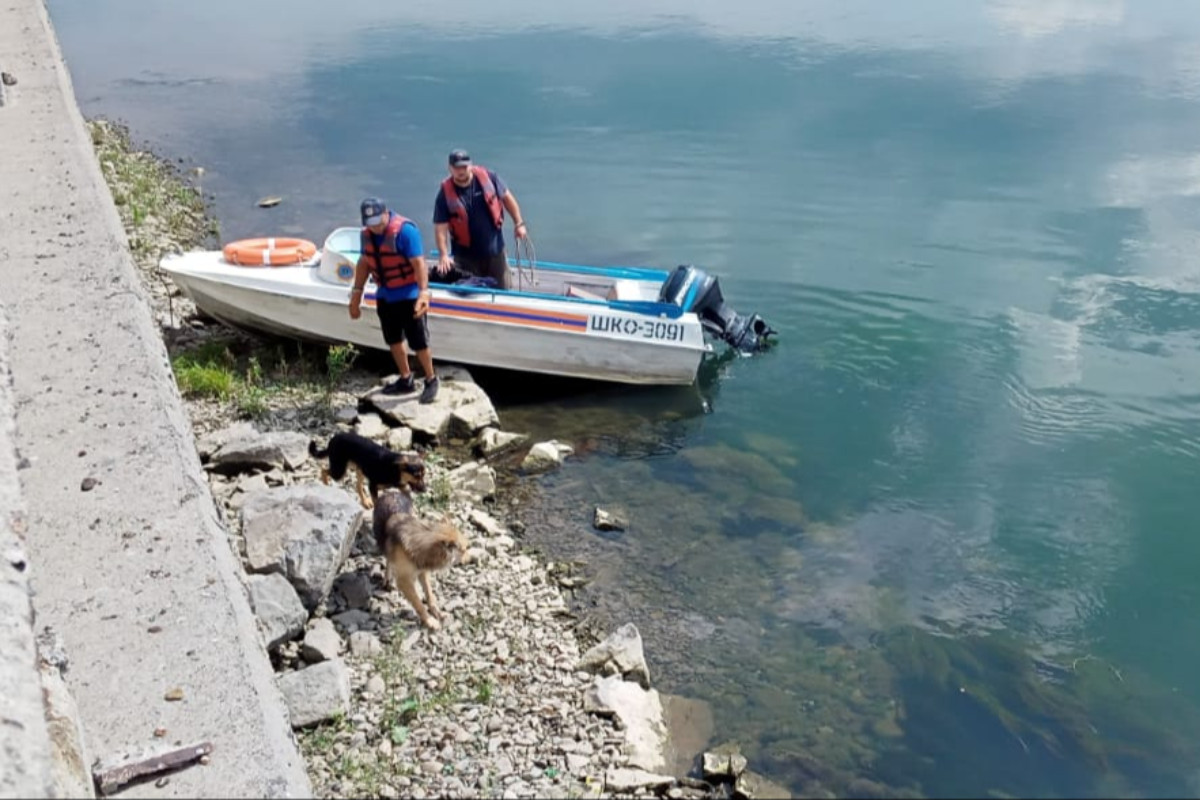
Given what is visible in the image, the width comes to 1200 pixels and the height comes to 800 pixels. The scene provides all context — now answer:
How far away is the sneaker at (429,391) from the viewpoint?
1077cm

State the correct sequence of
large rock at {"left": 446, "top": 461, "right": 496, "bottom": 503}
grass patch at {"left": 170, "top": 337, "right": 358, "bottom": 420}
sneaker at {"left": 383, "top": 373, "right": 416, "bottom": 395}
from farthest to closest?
1. sneaker at {"left": 383, "top": 373, "right": 416, "bottom": 395}
2. grass patch at {"left": 170, "top": 337, "right": 358, "bottom": 420}
3. large rock at {"left": 446, "top": 461, "right": 496, "bottom": 503}

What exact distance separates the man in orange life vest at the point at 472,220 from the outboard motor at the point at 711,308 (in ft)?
5.73

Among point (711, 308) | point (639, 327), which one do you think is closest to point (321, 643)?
point (639, 327)

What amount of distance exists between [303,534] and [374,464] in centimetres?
122

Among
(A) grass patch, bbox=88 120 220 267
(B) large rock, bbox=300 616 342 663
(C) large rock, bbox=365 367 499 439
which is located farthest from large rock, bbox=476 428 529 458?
(A) grass patch, bbox=88 120 220 267

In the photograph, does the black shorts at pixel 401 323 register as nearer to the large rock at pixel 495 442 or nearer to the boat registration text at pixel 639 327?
the large rock at pixel 495 442

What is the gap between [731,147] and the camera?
21.0m

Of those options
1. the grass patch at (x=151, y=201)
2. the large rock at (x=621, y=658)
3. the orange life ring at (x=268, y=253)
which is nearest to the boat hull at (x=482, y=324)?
the orange life ring at (x=268, y=253)

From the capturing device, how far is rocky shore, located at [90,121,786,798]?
613cm

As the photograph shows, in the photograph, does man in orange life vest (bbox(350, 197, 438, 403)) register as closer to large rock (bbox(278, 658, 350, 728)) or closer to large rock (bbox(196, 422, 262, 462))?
large rock (bbox(196, 422, 262, 462))

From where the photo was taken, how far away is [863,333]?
13.5 metres

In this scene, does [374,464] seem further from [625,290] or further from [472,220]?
[625,290]

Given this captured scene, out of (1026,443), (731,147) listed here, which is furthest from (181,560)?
(731,147)

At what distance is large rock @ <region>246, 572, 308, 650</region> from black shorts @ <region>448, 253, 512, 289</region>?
5.32m
